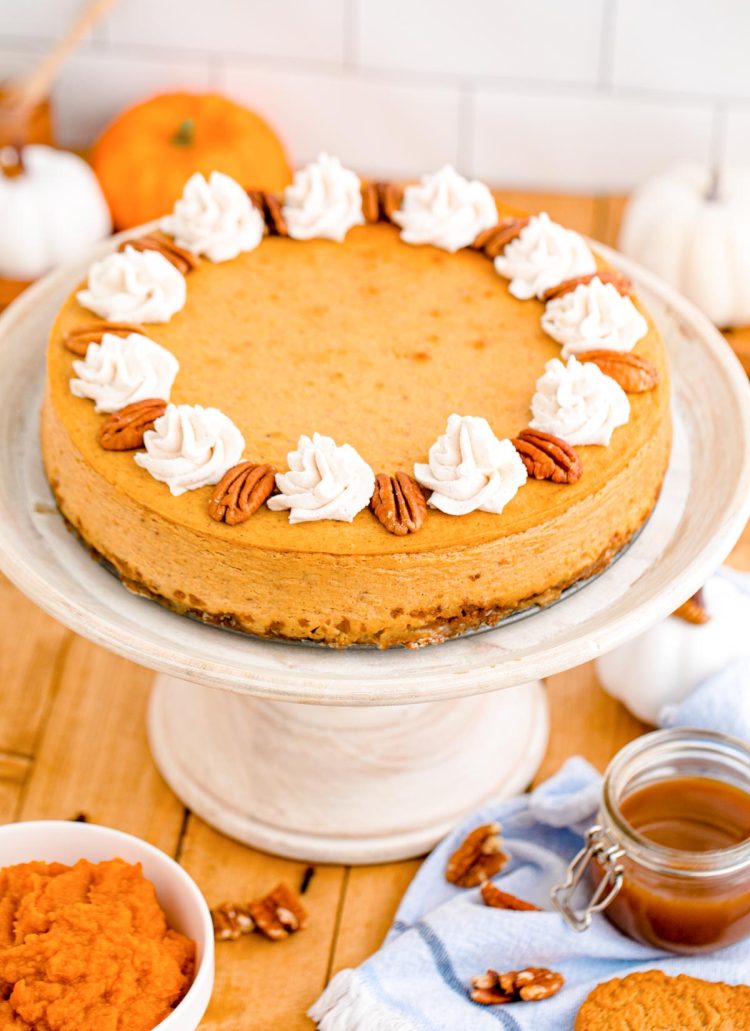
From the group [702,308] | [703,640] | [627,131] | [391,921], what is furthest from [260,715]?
[627,131]

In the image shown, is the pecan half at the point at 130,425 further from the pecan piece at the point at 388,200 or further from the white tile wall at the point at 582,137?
the white tile wall at the point at 582,137

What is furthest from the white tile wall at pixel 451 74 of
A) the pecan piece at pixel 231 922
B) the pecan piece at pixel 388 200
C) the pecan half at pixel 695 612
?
the pecan piece at pixel 231 922

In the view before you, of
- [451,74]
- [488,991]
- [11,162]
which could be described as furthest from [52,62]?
[488,991]

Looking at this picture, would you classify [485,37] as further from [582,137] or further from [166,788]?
[166,788]

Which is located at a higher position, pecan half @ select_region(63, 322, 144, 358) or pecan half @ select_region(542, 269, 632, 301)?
pecan half @ select_region(542, 269, 632, 301)

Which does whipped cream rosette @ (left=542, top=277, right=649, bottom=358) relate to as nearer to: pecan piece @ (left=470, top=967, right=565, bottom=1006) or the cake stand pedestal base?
the cake stand pedestal base

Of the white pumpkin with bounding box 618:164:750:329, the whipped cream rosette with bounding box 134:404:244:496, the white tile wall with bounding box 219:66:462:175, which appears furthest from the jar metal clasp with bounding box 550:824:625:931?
the white tile wall with bounding box 219:66:462:175

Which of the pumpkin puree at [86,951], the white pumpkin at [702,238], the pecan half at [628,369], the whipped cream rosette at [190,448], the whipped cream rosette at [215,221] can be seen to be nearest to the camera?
the pumpkin puree at [86,951]
